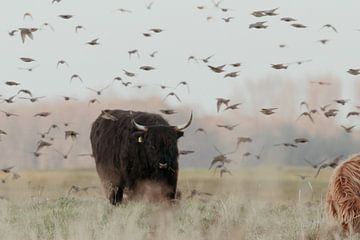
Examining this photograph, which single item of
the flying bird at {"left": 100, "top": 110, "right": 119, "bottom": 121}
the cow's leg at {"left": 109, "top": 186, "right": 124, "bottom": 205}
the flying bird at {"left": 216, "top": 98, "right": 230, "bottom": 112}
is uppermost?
the flying bird at {"left": 216, "top": 98, "right": 230, "bottom": 112}

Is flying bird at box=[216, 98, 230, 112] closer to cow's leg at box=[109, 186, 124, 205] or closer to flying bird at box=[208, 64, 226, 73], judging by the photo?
flying bird at box=[208, 64, 226, 73]

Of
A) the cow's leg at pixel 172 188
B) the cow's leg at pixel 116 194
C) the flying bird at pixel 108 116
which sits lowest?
the cow's leg at pixel 116 194

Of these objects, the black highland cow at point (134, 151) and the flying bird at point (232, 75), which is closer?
the flying bird at point (232, 75)

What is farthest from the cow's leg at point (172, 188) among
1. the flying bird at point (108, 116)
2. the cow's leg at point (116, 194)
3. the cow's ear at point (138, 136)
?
the flying bird at point (108, 116)

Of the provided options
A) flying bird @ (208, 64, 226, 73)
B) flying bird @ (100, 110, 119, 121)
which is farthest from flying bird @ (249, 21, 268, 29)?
flying bird @ (100, 110, 119, 121)

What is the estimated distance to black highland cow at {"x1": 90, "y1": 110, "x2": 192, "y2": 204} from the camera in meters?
14.8

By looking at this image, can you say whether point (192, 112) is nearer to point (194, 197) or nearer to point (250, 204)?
point (194, 197)

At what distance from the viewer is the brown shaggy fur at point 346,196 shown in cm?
1005

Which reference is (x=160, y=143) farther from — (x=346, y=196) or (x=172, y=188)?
(x=346, y=196)

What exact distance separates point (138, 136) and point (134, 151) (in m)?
0.31

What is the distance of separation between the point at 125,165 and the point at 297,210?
4.02 m

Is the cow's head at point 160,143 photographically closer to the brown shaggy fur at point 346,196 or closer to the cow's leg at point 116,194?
the cow's leg at point 116,194

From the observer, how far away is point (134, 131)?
15.5 m

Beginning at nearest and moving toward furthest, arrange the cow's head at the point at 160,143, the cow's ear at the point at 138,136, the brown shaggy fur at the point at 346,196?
1. the brown shaggy fur at the point at 346,196
2. the cow's head at the point at 160,143
3. the cow's ear at the point at 138,136
